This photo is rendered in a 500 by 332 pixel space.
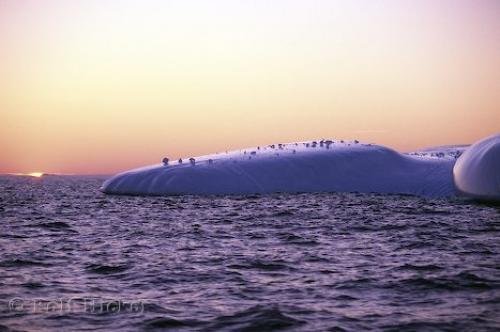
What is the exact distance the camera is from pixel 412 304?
33.0 feet

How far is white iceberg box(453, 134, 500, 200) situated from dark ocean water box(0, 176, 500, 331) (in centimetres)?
494

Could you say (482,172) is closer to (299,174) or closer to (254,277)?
(254,277)

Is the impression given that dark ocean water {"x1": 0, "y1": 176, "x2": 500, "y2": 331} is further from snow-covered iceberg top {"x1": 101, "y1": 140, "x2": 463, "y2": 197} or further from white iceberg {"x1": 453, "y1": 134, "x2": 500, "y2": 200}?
snow-covered iceberg top {"x1": 101, "y1": 140, "x2": 463, "y2": 197}

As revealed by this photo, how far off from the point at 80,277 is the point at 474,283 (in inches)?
307

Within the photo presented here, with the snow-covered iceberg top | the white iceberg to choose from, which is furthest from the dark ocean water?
the snow-covered iceberg top

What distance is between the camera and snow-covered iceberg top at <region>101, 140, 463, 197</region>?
46312 millimetres

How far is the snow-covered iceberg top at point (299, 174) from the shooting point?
4631 cm

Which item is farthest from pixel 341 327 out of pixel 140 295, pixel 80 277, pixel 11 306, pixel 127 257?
pixel 127 257

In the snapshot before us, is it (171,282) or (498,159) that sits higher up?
(498,159)

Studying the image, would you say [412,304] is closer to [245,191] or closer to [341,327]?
[341,327]

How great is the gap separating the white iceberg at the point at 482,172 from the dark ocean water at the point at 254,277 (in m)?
4.94

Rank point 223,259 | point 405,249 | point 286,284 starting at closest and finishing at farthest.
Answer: point 286,284
point 223,259
point 405,249

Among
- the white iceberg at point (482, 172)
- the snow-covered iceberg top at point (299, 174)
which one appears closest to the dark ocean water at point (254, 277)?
the white iceberg at point (482, 172)

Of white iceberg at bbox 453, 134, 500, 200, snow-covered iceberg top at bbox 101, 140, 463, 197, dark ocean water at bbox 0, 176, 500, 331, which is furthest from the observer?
snow-covered iceberg top at bbox 101, 140, 463, 197
